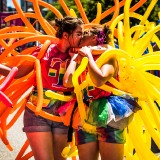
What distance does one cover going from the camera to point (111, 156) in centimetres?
373

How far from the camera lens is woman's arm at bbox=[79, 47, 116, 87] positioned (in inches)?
137

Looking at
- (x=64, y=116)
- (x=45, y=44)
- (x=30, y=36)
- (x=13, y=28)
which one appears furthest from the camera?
(x=13, y=28)

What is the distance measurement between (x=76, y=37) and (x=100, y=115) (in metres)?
0.77

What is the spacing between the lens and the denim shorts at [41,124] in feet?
13.6

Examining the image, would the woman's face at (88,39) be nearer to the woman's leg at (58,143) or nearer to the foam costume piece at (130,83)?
the foam costume piece at (130,83)

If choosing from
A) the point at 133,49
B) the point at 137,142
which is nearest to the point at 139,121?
the point at 137,142

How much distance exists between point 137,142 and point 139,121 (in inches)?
10.0

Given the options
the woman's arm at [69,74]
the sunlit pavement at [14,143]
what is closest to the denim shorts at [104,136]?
the woman's arm at [69,74]

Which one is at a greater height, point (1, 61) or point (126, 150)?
point (1, 61)

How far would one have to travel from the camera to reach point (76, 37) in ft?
13.6

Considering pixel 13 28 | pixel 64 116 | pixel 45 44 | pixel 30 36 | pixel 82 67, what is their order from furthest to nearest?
pixel 13 28 → pixel 30 36 → pixel 45 44 → pixel 64 116 → pixel 82 67

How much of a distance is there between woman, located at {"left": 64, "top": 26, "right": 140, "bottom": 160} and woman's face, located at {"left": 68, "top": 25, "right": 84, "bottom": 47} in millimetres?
210

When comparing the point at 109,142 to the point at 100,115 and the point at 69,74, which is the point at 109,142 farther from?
the point at 69,74

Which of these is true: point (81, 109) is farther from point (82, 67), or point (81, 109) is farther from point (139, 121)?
point (139, 121)
